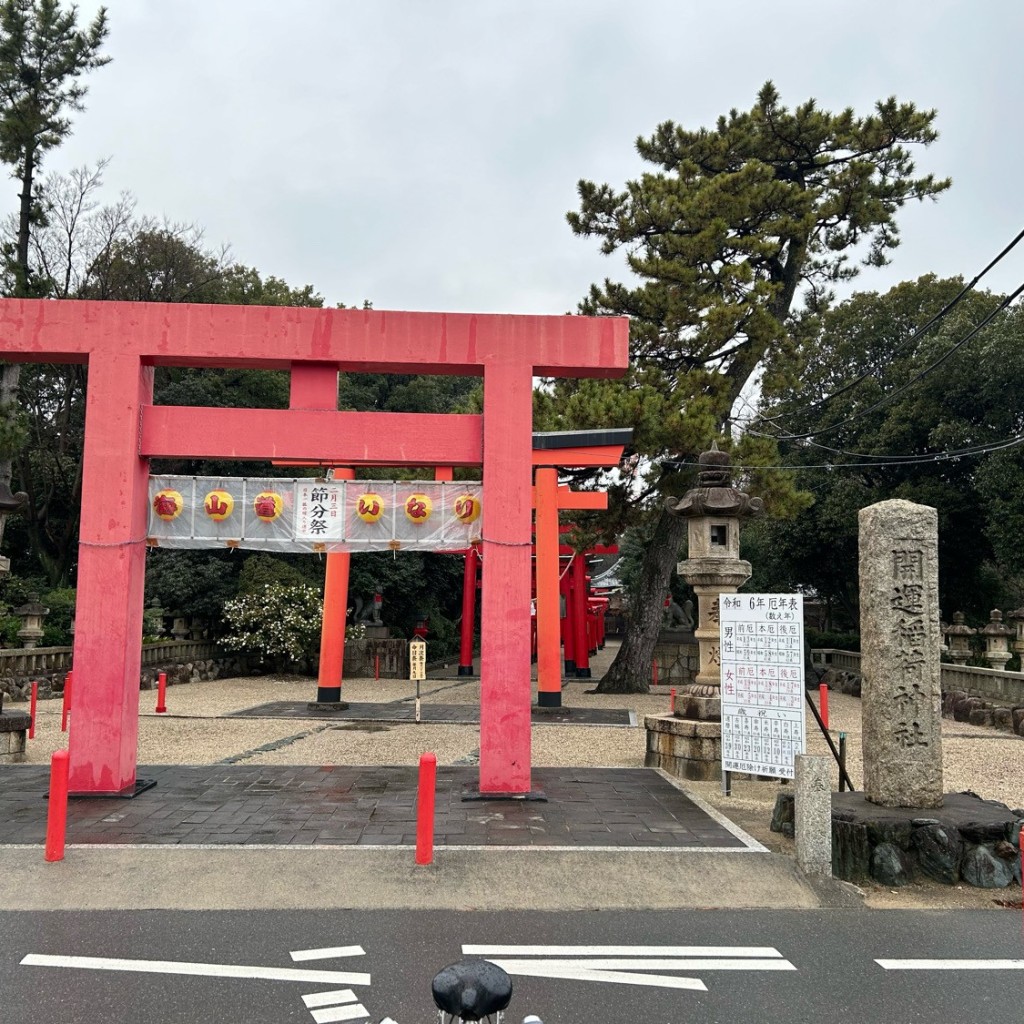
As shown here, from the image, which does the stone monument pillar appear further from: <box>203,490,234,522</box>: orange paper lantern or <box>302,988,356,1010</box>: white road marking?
<box>203,490,234,522</box>: orange paper lantern

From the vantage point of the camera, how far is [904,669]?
668 centimetres

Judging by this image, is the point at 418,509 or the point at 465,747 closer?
the point at 418,509

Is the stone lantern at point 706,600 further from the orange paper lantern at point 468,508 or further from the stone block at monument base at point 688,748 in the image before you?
the orange paper lantern at point 468,508

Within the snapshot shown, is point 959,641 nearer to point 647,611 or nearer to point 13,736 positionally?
point 647,611

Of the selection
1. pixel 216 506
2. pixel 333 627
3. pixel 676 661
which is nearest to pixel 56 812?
pixel 216 506

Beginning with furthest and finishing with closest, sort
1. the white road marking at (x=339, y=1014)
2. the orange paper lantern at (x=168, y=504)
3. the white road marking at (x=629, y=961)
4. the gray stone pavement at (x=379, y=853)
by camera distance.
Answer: the orange paper lantern at (x=168, y=504) < the gray stone pavement at (x=379, y=853) < the white road marking at (x=629, y=961) < the white road marking at (x=339, y=1014)

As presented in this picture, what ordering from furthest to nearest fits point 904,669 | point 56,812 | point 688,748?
point 688,748 → point 904,669 → point 56,812

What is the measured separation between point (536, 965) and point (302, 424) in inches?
217

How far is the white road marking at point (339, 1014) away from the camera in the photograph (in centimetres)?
388

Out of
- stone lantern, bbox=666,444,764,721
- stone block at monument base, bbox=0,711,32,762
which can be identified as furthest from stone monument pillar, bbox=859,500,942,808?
stone block at monument base, bbox=0,711,32,762

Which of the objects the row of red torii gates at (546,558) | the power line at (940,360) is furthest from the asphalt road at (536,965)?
the row of red torii gates at (546,558)

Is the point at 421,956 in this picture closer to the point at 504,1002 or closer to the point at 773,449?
the point at 504,1002

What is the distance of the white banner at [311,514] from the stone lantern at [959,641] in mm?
16338

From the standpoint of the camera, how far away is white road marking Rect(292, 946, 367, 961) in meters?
4.57
